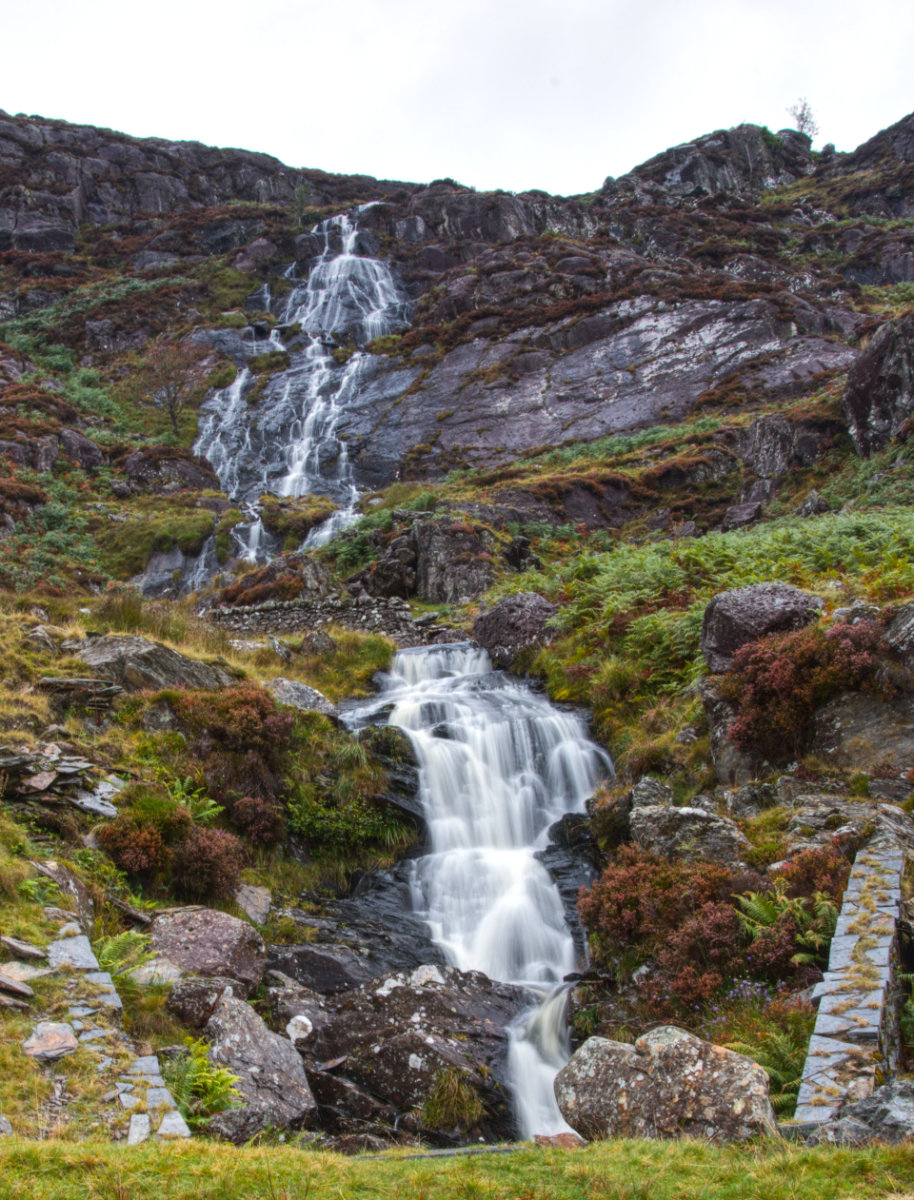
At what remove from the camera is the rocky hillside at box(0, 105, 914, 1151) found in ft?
19.4

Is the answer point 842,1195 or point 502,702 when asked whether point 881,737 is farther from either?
point 502,702

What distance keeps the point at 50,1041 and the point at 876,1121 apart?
5.19 m

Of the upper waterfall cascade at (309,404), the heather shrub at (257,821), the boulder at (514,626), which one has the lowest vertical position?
the heather shrub at (257,821)

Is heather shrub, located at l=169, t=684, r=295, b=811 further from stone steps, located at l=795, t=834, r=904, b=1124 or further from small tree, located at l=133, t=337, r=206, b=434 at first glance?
small tree, located at l=133, t=337, r=206, b=434

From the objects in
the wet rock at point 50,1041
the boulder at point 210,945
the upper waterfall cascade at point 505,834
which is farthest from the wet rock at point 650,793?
the wet rock at point 50,1041

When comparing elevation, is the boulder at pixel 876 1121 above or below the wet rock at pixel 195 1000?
below

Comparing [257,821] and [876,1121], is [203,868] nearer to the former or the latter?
[257,821]

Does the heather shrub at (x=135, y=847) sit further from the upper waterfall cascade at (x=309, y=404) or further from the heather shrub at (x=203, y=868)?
the upper waterfall cascade at (x=309, y=404)

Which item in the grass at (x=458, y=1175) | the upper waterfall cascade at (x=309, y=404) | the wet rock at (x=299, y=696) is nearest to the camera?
the grass at (x=458, y=1175)

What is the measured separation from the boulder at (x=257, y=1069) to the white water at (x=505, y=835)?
2241 mm

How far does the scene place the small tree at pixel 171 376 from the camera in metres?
57.2

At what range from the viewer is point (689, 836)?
8930 mm

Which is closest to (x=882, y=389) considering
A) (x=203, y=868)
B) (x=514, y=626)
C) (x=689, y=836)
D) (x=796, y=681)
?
(x=514, y=626)

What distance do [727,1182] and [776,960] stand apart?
3.46 meters
